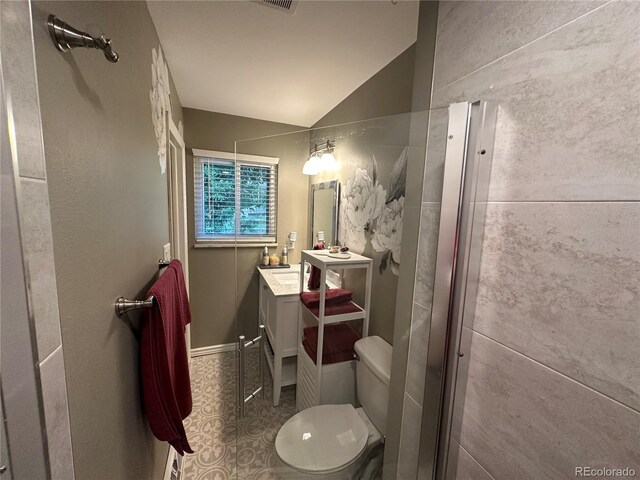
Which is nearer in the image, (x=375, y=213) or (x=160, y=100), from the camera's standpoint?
(x=375, y=213)

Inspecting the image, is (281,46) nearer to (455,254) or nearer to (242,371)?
(455,254)

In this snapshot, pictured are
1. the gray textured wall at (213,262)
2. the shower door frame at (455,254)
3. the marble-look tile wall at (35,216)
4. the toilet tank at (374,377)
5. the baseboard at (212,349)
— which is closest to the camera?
the marble-look tile wall at (35,216)

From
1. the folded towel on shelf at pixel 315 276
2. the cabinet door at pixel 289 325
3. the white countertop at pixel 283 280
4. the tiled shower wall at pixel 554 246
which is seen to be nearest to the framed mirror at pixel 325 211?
the folded towel on shelf at pixel 315 276

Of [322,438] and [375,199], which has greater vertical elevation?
[375,199]

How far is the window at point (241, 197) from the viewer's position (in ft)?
4.07

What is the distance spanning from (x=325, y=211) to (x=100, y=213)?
0.80 m

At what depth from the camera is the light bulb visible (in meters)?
1.15

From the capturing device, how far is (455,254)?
27.8 inches

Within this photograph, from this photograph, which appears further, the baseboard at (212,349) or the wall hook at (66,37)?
the baseboard at (212,349)

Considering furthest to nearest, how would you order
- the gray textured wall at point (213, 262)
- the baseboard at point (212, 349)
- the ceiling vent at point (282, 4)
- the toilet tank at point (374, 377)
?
the baseboard at point (212, 349), the gray textured wall at point (213, 262), the toilet tank at point (374, 377), the ceiling vent at point (282, 4)

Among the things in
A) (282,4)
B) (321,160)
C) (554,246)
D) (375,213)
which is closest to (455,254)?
(554,246)

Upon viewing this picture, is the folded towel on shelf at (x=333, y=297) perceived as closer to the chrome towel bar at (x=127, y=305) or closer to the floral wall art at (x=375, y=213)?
the floral wall art at (x=375, y=213)

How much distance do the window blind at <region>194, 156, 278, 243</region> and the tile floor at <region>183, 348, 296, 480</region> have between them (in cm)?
69

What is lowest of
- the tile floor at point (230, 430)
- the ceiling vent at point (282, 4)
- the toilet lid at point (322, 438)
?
the tile floor at point (230, 430)
